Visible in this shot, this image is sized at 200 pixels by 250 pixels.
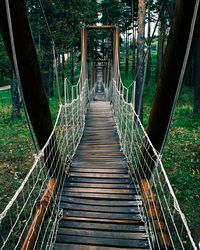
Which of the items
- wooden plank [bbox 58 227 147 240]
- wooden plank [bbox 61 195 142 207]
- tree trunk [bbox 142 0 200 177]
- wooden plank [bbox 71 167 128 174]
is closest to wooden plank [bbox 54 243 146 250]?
wooden plank [bbox 58 227 147 240]

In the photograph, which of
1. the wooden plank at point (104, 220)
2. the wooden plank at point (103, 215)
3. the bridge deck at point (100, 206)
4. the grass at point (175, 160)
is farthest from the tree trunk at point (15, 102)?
the wooden plank at point (104, 220)

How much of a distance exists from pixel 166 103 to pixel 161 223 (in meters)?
1.21

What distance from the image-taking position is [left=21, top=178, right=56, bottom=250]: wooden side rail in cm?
242

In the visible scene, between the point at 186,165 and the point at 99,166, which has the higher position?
the point at 99,166

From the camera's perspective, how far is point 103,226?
3.08 meters

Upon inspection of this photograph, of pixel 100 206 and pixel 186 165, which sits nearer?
pixel 100 206

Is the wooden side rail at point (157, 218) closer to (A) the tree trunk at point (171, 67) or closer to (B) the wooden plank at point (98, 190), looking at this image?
(B) the wooden plank at point (98, 190)

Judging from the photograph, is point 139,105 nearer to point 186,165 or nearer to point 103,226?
point 103,226

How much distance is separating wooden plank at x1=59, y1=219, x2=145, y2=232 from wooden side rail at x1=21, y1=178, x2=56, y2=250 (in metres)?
0.30

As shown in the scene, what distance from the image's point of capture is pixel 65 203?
352 cm

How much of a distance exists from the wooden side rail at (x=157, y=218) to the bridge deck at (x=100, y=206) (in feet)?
0.63

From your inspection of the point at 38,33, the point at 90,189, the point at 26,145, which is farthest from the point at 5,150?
the point at 38,33

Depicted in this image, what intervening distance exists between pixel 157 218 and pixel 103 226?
622 mm

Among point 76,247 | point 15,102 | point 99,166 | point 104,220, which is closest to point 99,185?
point 99,166
